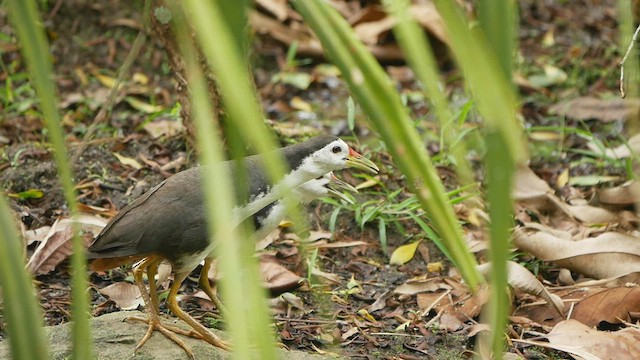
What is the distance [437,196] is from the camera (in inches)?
40.9

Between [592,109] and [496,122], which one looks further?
[592,109]

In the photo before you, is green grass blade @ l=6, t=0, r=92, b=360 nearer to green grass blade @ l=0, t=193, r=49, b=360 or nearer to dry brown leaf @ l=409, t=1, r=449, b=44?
green grass blade @ l=0, t=193, r=49, b=360

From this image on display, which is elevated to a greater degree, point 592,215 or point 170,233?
point 170,233

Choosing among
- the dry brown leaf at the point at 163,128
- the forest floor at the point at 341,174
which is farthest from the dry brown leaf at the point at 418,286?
the dry brown leaf at the point at 163,128

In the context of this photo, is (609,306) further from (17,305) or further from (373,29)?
(373,29)

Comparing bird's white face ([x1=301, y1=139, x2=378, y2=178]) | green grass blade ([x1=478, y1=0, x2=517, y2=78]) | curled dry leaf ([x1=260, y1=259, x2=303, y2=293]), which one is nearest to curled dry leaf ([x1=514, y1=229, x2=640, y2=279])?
bird's white face ([x1=301, y1=139, x2=378, y2=178])

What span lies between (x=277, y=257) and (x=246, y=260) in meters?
3.23

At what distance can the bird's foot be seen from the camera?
315 cm

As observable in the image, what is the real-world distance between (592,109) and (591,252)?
2.19 metres

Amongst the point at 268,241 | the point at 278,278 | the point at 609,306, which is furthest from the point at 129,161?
the point at 609,306

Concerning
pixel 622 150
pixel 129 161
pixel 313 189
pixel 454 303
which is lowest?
pixel 454 303

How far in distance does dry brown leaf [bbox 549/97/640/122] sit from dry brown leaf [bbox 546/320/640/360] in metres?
2.51

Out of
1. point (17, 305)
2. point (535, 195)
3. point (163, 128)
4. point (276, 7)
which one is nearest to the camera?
point (17, 305)

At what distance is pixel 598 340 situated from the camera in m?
3.31
